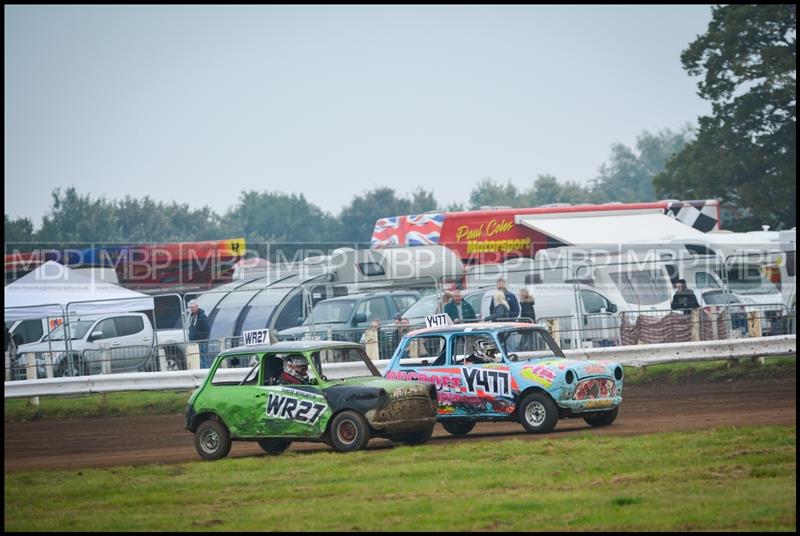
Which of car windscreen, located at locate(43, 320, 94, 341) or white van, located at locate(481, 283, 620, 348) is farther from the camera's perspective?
car windscreen, located at locate(43, 320, 94, 341)

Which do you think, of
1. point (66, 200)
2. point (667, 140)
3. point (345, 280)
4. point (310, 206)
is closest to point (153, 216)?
point (66, 200)

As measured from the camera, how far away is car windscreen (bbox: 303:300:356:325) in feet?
82.8

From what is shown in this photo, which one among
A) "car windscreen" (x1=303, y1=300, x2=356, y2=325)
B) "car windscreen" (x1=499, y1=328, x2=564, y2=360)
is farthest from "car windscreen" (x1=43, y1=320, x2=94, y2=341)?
"car windscreen" (x1=499, y1=328, x2=564, y2=360)

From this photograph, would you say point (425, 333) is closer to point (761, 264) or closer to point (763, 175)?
point (761, 264)

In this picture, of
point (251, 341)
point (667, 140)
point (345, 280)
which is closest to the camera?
point (251, 341)

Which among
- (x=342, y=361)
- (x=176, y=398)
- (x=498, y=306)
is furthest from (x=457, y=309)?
(x=176, y=398)

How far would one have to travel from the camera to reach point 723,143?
44312 mm

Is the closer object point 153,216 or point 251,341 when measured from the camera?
point 251,341

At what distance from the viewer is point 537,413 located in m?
15.5

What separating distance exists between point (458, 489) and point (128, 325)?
1922 cm

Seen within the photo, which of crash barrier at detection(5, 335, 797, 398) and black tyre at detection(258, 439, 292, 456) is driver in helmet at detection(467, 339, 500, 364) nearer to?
black tyre at detection(258, 439, 292, 456)

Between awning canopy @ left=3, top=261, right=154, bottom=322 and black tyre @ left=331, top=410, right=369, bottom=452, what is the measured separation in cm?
1438

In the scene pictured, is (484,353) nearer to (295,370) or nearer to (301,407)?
(295,370)

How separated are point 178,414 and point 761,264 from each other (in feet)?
48.9
